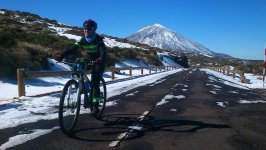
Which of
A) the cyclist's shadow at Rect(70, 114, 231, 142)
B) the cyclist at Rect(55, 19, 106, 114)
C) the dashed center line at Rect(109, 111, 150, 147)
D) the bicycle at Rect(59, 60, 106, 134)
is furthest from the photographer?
the cyclist at Rect(55, 19, 106, 114)

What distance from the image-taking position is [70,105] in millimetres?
6555

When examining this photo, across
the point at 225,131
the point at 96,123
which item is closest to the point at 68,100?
the point at 96,123

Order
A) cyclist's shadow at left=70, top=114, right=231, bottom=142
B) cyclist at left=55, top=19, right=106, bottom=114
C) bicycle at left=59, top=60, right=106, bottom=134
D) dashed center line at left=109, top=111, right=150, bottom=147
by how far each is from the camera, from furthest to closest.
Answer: cyclist at left=55, top=19, right=106, bottom=114
bicycle at left=59, top=60, right=106, bottom=134
cyclist's shadow at left=70, top=114, right=231, bottom=142
dashed center line at left=109, top=111, right=150, bottom=147

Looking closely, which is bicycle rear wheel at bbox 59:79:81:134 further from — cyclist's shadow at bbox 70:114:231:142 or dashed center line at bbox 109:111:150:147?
dashed center line at bbox 109:111:150:147

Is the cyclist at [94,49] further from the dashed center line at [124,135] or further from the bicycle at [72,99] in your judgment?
the dashed center line at [124,135]

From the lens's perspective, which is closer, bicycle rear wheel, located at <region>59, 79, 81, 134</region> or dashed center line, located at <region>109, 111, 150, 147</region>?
dashed center line, located at <region>109, 111, 150, 147</region>

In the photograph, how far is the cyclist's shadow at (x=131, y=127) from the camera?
6.17 metres

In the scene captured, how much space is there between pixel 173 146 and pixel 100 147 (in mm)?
1184

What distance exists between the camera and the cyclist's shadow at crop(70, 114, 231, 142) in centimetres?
617

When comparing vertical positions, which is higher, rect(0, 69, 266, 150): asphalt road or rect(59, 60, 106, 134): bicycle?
rect(59, 60, 106, 134): bicycle

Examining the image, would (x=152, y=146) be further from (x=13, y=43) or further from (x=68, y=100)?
(x=13, y=43)

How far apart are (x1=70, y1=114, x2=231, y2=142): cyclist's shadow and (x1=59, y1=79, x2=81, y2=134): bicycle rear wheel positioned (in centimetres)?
18

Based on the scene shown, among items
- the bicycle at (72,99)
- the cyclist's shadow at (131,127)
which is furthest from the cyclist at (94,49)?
the cyclist's shadow at (131,127)

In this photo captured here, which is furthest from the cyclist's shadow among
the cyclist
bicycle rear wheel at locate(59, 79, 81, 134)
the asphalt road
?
the cyclist
